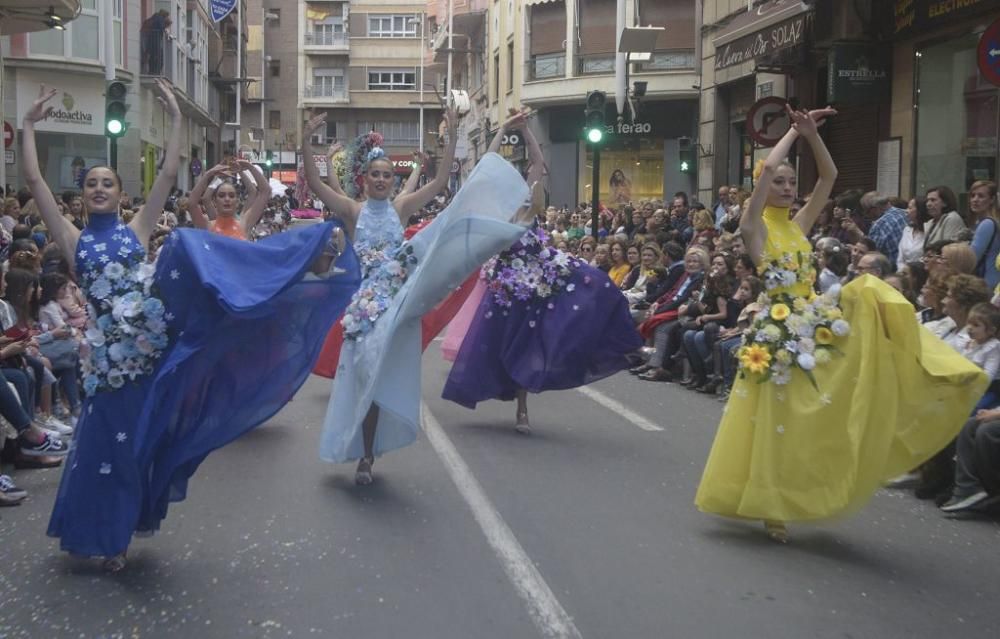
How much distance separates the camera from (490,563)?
586cm

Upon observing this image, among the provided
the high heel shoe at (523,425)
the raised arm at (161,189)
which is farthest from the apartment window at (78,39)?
the raised arm at (161,189)

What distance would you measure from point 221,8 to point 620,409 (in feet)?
135

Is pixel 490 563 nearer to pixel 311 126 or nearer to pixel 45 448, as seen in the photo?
pixel 311 126

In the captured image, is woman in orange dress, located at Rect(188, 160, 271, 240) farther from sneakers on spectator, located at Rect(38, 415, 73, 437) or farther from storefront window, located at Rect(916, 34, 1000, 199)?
storefront window, located at Rect(916, 34, 1000, 199)

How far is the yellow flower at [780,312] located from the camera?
21.0ft

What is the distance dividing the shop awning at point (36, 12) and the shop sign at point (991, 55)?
51.1 feet

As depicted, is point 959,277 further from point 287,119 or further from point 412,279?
point 287,119

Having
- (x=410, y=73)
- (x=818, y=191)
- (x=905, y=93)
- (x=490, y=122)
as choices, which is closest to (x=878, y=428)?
(x=818, y=191)

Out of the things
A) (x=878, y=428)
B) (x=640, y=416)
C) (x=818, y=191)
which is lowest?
(x=640, y=416)

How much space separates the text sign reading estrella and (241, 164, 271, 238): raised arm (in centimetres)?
4113

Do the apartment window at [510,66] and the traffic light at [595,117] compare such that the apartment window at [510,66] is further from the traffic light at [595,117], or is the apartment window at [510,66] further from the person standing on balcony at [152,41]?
the traffic light at [595,117]

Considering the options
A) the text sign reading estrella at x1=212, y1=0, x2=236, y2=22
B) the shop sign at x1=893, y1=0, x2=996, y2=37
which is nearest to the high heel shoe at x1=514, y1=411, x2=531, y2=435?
the shop sign at x1=893, y1=0, x2=996, y2=37

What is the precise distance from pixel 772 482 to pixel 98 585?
11.0 ft

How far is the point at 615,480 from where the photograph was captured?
7906 mm
